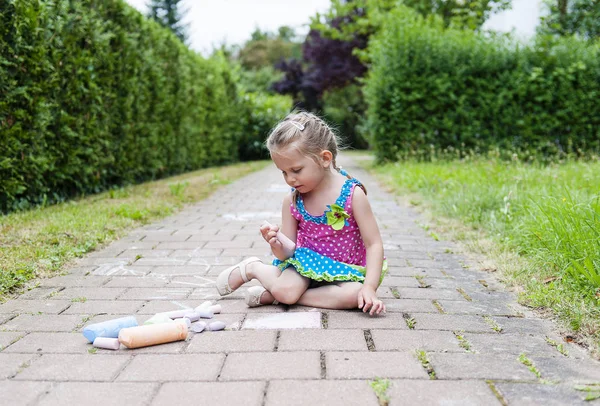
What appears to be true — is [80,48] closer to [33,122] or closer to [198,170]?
[33,122]

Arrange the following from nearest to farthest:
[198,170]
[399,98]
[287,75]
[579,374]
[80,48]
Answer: [579,374] → [80,48] → [399,98] → [198,170] → [287,75]

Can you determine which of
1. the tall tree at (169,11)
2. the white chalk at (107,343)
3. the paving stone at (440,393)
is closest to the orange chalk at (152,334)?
the white chalk at (107,343)

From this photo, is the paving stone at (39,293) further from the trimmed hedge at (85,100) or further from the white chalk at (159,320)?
the trimmed hedge at (85,100)

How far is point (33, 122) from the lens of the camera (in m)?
5.52

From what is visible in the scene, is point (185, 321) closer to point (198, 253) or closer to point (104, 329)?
point (104, 329)

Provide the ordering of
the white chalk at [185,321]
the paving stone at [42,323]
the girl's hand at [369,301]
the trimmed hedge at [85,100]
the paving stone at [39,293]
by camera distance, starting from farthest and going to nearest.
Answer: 1. the trimmed hedge at [85,100]
2. the paving stone at [39,293]
3. the girl's hand at [369,301]
4. the paving stone at [42,323]
5. the white chalk at [185,321]

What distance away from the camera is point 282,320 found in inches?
102

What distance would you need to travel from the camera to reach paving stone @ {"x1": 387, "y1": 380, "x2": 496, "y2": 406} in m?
1.72

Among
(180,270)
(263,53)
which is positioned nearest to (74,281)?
(180,270)

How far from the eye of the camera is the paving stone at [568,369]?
6.16ft

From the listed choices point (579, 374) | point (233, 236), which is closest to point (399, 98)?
point (233, 236)

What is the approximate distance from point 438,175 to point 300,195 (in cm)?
500

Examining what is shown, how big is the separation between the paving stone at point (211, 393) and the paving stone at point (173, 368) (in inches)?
2.3

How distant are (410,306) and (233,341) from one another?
963mm
